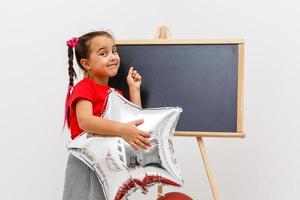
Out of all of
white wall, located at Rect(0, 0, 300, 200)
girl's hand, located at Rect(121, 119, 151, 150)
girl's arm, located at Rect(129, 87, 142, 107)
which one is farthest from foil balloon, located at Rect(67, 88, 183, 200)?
white wall, located at Rect(0, 0, 300, 200)

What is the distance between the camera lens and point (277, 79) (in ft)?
8.21

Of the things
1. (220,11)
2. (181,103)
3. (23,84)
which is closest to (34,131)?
(23,84)

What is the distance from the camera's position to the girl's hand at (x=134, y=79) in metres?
2.04

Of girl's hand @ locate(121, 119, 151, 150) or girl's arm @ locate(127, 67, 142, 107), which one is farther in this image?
girl's arm @ locate(127, 67, 142, 107)

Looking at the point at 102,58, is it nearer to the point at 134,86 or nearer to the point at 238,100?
the point at 134,86

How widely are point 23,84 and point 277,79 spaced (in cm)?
119

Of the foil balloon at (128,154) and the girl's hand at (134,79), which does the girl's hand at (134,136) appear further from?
the girl's hand at (134,79)

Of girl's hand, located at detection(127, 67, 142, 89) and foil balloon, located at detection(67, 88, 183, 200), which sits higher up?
girl's hand, located at detection(127, 67, 142, 89)

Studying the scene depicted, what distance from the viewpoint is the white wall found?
8.17 ft

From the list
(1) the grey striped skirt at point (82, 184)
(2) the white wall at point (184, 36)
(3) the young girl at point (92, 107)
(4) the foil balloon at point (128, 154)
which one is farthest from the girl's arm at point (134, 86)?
(2) the white wall at point (184, 36)

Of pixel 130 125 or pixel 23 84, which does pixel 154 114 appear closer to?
pixel 130 125

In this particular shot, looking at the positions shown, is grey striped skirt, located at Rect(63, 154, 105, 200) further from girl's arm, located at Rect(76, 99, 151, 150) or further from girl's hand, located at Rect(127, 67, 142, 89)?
girl's hand, located at Rect(127, 67, 142, 89)

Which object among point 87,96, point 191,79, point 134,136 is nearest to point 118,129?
point 134,136

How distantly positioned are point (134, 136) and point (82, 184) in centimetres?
28
